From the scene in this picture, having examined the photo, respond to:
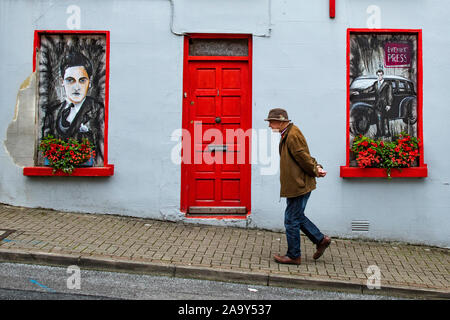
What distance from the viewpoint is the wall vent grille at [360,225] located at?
8.08 meters

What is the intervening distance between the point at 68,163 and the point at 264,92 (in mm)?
3454

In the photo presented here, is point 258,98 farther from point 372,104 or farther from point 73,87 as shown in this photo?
point 73,87

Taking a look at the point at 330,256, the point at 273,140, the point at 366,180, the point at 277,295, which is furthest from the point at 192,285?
the point at 366,180

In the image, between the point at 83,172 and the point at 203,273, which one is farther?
the point at 83,172

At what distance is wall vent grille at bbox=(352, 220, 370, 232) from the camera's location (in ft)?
26.5

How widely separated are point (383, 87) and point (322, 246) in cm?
327

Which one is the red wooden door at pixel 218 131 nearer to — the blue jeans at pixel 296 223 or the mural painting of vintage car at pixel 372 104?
the mural painting of vintage car at pixel 372 104

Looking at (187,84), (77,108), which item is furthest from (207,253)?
(77,108)

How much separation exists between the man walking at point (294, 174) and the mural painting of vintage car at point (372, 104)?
2.38 m

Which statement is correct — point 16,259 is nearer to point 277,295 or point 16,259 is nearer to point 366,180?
point 277,295

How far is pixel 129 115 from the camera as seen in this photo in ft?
27.3

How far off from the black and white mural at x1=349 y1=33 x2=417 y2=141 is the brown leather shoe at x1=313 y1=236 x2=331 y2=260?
7.97 ft

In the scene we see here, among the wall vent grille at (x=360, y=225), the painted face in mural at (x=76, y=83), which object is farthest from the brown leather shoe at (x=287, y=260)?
the painted face in mural at (x=76, y=83)

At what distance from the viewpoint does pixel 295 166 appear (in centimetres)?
617
